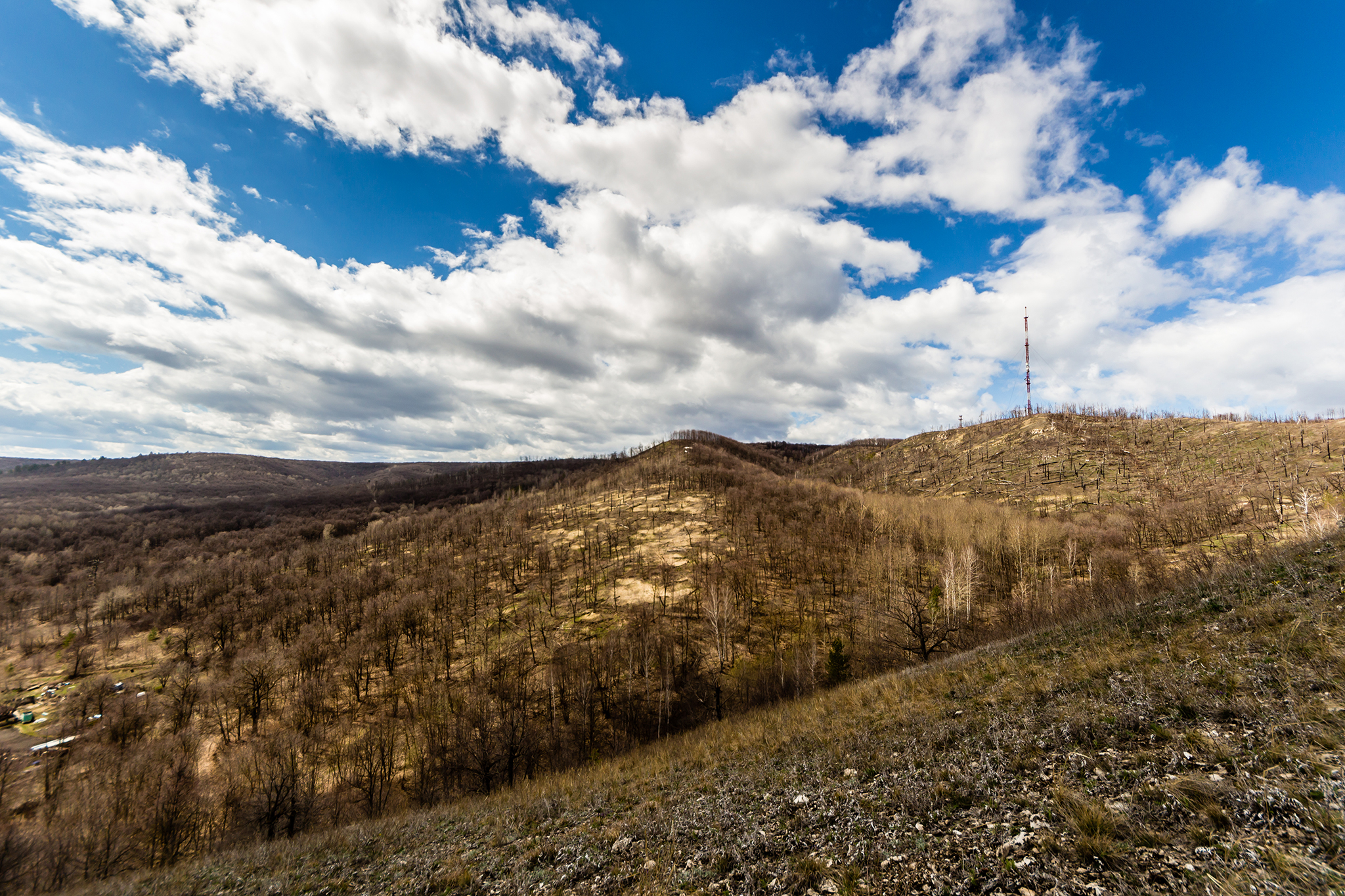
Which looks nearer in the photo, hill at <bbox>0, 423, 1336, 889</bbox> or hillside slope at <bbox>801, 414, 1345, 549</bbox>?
hill at <bbox>0, 423, 1336, 889</bbox>

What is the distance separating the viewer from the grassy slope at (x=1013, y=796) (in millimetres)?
6391

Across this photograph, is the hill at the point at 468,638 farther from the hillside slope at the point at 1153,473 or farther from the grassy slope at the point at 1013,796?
the grassy slope at the point at 1013,796

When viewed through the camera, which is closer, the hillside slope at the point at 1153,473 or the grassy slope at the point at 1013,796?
the grassy slope at the point at 1013,796

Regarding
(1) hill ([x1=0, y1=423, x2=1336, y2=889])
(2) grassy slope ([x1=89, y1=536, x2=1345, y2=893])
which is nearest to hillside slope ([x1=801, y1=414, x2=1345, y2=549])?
(1) hill ([x1=0, y1=423, x2=1336, y2=889])

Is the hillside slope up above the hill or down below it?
above

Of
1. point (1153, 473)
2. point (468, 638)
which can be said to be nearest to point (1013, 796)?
point (468, 638)

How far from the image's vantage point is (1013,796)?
8719 mm

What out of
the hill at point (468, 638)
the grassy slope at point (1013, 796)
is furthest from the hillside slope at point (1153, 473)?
the grassy slope at point (1013, 796)

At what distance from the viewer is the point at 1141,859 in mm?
6105

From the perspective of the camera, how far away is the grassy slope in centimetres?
639

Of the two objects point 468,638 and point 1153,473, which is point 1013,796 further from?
point 1153,473

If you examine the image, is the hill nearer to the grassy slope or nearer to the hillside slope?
the hillside slope

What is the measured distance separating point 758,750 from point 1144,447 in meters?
156

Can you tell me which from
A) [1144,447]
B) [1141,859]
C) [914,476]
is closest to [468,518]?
[914,476]
